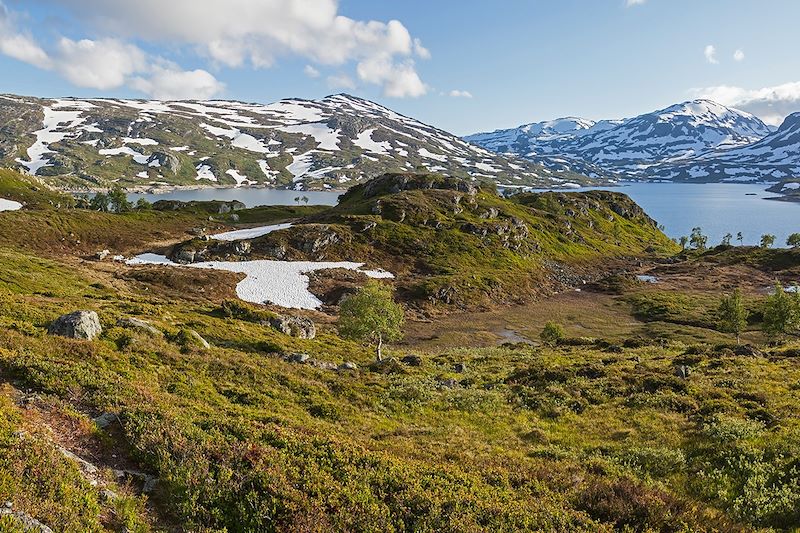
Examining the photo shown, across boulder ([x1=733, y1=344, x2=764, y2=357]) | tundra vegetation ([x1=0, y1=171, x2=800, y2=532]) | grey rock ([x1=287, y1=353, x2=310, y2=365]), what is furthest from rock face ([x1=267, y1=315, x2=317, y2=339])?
boulder ([x1=733, y1=344, x2=764, y2=357])

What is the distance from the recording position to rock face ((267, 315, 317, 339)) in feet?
174

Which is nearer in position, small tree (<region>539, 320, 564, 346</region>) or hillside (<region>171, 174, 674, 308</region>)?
small tree (<region>539, 320, 564, 346</region>)

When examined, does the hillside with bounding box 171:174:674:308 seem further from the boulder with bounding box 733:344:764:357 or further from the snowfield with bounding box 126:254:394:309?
the boulder with bounding box 733:344:764:357

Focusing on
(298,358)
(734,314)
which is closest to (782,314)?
(734,314)

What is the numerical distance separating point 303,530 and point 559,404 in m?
21.2

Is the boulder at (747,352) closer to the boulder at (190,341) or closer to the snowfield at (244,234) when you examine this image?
the boulder at (190,341)

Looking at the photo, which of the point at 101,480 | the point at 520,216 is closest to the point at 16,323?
the point at 101,480

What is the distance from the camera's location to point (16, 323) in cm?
2444

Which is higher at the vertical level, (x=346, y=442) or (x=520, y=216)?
(x=520, y=216)

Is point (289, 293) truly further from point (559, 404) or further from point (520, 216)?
point (520, 216)

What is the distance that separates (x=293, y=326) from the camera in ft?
177

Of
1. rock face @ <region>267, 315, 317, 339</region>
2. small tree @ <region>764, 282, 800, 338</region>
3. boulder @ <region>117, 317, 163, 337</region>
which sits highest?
A: boulder @ <region>117, 317, 163, 337</region>

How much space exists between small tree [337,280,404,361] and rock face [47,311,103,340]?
1135 inches

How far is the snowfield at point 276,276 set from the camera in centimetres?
8750
